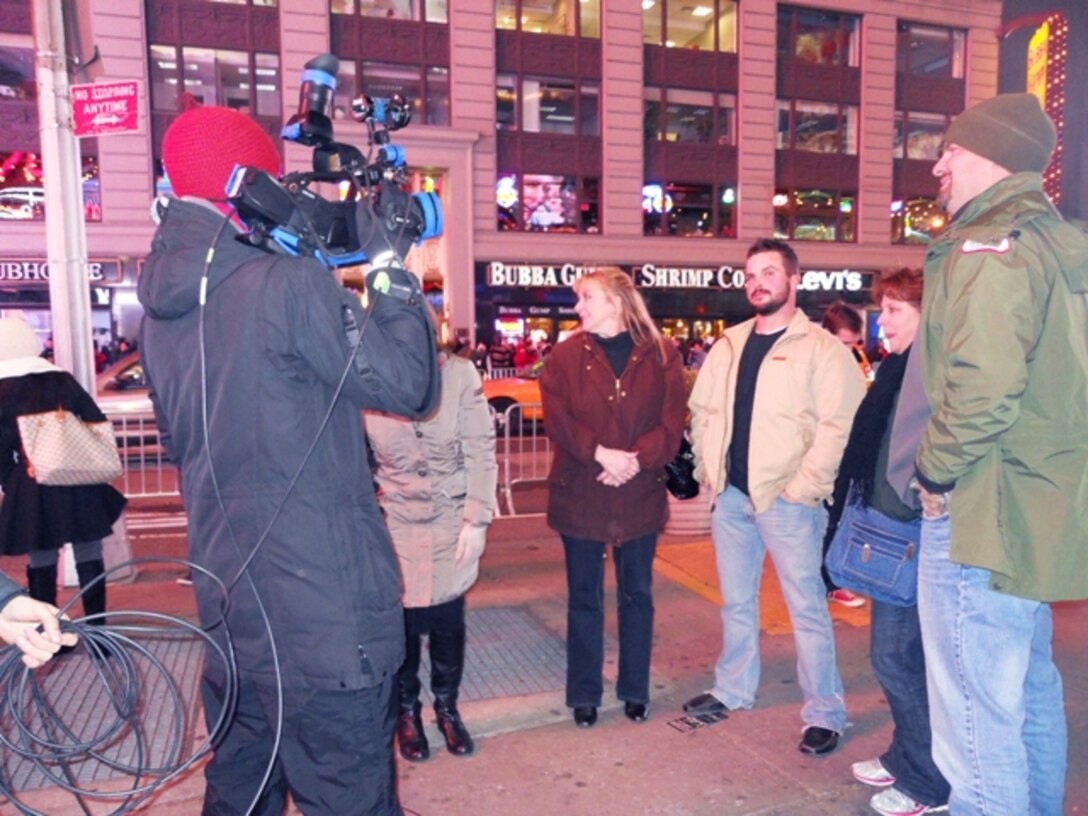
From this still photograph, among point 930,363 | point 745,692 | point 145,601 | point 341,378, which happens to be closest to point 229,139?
point 341,378

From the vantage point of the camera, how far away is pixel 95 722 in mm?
4227

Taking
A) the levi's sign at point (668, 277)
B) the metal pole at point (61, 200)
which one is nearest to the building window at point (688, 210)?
the levi's sign at point (668, 277)

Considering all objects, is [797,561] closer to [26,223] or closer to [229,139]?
[229,139]

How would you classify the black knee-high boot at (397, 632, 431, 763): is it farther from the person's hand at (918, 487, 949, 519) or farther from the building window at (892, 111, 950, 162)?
the building window at (892, 111, 950, 162)

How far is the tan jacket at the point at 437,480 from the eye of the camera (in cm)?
384

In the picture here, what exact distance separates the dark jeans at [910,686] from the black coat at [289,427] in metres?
2.14

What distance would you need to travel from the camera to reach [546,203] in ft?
89.4

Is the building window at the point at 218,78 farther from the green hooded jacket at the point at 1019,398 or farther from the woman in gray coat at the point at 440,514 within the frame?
the green hooded jacket at the point at 1019,398

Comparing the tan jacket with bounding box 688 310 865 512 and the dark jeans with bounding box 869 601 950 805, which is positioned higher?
the tan jacket with bounding box 688 310 865 512

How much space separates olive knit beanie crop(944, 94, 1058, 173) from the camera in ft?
8.99

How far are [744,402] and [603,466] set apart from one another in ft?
2.45

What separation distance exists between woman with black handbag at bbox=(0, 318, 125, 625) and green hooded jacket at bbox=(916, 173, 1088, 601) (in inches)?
171

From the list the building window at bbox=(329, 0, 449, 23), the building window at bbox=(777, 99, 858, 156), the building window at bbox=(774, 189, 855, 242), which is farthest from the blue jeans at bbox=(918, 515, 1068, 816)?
the building window at bbox=(777, 99, 858, 156)

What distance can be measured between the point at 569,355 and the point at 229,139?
7.41 ft
